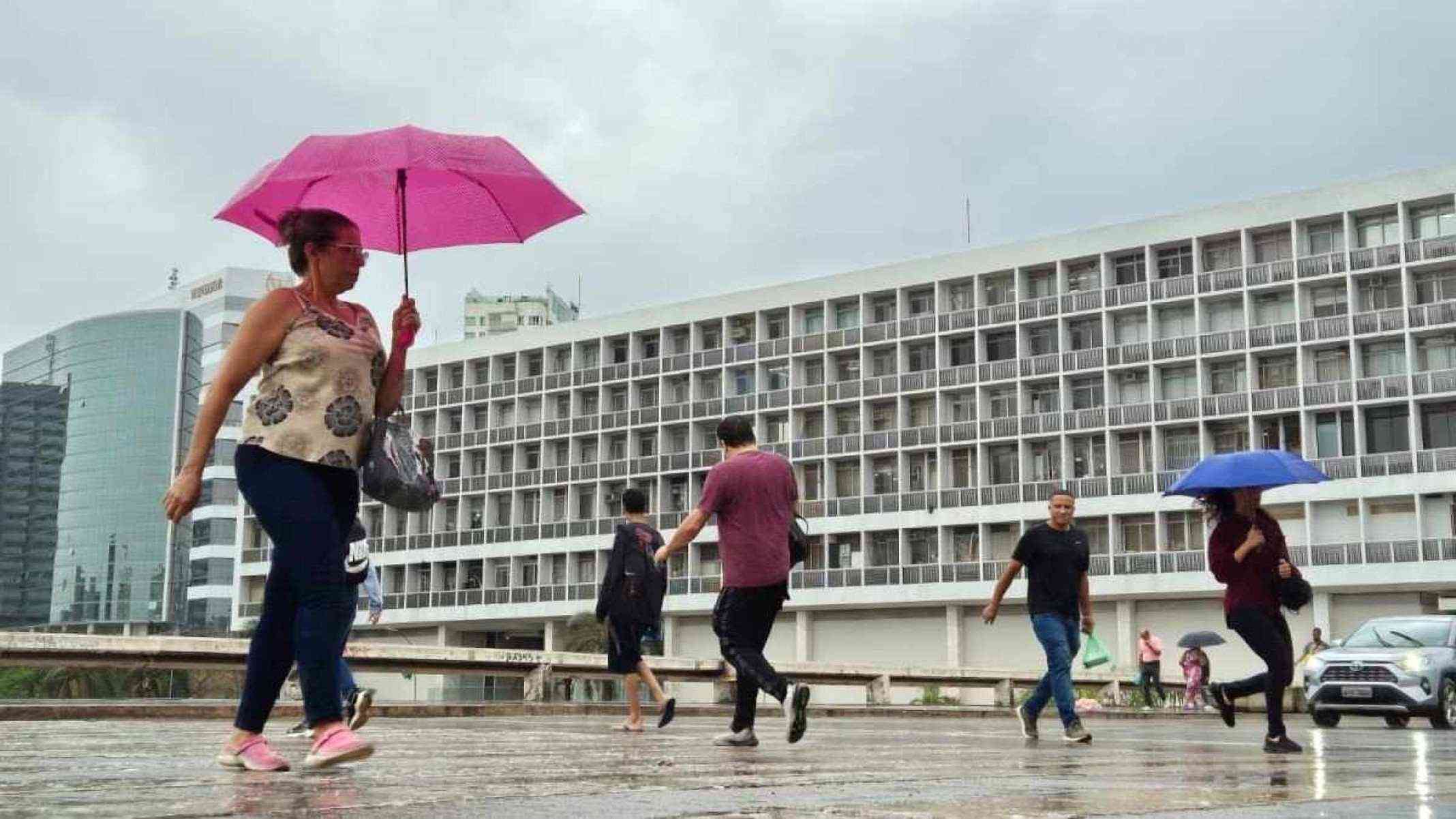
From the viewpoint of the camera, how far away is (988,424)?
206 feet

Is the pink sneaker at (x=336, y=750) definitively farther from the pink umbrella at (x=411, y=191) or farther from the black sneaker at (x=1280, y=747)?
the black sneaker at (x=1280, y=747)

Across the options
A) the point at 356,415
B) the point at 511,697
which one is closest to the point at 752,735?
the point at 356,415

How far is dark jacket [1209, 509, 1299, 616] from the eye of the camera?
32.4 ft

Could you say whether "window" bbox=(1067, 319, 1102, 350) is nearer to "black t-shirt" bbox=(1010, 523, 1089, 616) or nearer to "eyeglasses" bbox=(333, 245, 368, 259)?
"black t-shirt" bbox=(1010, 523, 1089, 616)

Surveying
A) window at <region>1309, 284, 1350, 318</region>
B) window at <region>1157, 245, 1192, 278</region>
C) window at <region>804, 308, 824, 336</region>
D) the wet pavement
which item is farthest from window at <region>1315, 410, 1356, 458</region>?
the wet pavement

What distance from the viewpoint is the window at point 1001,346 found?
6331cm

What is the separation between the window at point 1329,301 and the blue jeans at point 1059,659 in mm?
48943

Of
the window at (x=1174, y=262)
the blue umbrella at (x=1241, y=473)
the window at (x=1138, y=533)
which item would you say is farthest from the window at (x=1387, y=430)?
the blue umbrella at (x=1241, y=473)

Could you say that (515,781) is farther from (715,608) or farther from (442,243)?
(715,608)

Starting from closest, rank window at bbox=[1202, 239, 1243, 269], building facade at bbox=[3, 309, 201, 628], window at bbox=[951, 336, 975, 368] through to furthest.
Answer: window at bbox=[1202, 239, 1243, 269] → window at bbox=[951, 336, 975, 368] → building facade at bbox=[3, 309, 201, 628]

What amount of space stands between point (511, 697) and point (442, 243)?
15597 mm

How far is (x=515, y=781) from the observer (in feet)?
17.3

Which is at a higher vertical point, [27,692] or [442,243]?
[442,243]

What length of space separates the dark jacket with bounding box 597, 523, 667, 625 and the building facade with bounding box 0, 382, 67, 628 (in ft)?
517
